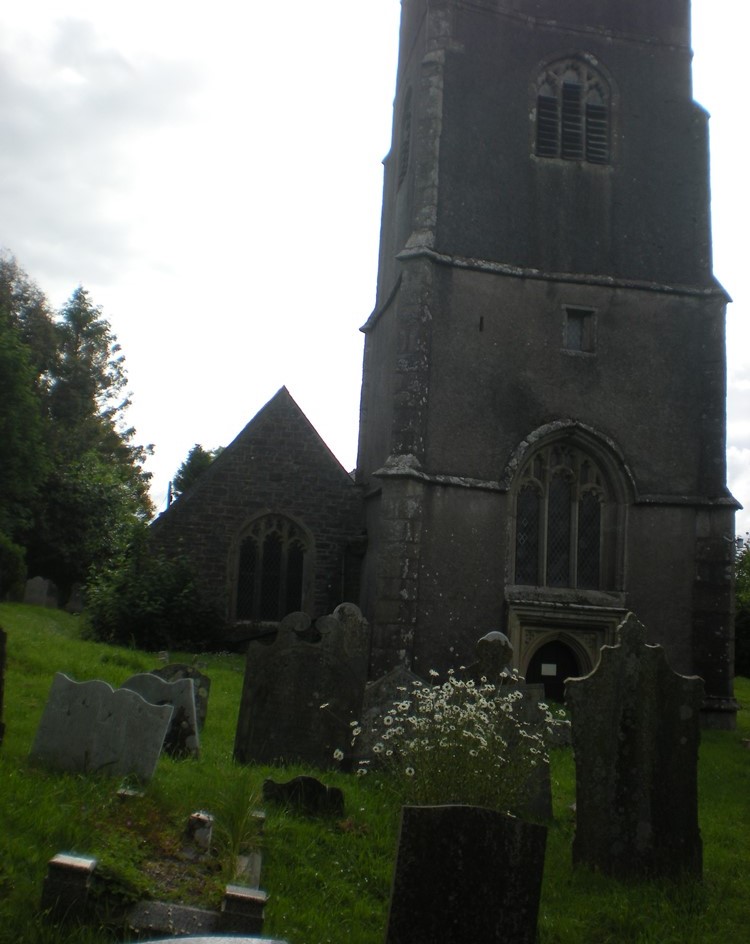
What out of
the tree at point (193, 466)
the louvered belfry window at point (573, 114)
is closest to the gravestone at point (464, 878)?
the louvered belfry window at point (573, 114)

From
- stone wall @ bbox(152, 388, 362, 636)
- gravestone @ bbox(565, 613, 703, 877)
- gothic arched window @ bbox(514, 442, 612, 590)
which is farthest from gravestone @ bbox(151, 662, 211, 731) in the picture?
stone wall @ bbox(152, 388, 362, 636)

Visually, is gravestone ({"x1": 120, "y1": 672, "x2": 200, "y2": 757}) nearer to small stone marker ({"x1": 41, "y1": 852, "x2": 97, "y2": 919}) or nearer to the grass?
the grass

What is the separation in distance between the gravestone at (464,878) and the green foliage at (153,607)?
1401 cm

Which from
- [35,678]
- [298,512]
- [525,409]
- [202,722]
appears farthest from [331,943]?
[298,512]

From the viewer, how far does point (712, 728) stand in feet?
55.0

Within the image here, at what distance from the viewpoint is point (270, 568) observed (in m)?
20.3

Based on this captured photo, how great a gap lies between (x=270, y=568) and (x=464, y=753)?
42.9 ft

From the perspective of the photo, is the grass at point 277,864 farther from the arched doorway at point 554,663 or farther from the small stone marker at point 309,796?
the arched doorway at point 554,663

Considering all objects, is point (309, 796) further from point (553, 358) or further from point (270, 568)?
point (270, 568)

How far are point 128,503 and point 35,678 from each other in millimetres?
25619

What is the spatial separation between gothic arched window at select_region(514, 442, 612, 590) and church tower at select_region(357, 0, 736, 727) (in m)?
0.04

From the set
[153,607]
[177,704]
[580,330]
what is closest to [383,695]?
[177,704]

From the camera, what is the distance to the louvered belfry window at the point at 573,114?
19.2 metres

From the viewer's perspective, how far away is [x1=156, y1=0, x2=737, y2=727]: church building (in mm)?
17188
